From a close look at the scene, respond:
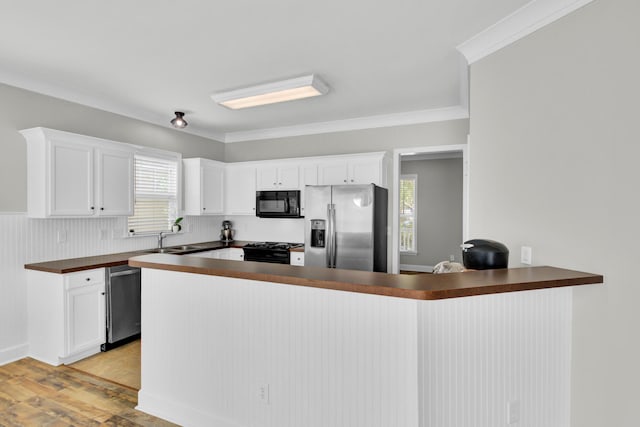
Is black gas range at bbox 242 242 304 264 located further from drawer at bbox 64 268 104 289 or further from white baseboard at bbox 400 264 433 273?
white baseboard at bbox 400 264 433 273

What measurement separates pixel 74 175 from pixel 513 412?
403 centimetres

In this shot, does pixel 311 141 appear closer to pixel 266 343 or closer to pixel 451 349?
pixel 266 343

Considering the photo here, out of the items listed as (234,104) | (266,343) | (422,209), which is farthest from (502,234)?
(422,209)

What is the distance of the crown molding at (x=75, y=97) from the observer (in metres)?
3.14

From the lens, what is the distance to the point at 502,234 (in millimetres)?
2383

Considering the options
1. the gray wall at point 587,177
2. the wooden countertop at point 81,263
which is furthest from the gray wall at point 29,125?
the gray wall at point 587,177

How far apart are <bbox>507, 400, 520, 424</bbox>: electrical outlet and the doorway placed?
5.79 meters

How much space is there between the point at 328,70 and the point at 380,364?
2512 millimetres

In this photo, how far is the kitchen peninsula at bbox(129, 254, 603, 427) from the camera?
156 cm

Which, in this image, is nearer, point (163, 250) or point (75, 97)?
point (75, 97)

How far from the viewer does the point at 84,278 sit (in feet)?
10.6

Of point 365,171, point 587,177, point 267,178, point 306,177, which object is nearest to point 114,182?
point 267,178

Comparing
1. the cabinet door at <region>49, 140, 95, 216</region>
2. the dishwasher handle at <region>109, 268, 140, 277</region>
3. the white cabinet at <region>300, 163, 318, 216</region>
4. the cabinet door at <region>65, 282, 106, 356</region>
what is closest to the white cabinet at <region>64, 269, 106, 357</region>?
the cabinet door at <region>65, 282, 106, 356</region>

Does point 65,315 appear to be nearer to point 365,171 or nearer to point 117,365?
point 117,365
